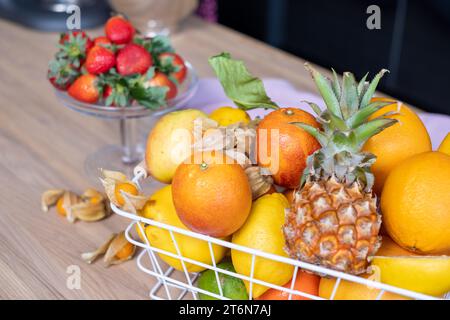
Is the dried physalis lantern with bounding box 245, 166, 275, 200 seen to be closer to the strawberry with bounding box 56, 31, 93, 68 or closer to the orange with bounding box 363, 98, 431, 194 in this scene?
the orange with bounding box 363, 98, 431, 194

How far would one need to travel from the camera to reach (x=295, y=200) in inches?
22.1

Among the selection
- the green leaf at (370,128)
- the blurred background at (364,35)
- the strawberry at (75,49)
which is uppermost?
the green leaf at (370,128)

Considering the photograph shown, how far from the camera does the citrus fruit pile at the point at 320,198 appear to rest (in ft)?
1.77

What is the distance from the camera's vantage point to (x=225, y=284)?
63 centimetres

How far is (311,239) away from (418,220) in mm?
113

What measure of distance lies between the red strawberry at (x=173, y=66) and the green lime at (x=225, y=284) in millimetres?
428

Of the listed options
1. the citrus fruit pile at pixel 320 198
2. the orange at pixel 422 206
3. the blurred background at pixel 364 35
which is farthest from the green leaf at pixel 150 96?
the blurred background at pixel 364 35

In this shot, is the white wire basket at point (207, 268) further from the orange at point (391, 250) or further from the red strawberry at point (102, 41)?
the red strawberry at point (102, 41)

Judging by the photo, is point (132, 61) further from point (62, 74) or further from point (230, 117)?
point (230, 117)

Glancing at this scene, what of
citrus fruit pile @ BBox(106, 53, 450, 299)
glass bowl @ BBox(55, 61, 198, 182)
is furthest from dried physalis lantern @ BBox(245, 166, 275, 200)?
glass bowl @ BBox(55, 61, 198, 182)

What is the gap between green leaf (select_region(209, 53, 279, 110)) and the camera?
732 millimetres

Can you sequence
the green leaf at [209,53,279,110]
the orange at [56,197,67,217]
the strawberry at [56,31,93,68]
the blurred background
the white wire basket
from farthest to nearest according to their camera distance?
the blurred background
the strawberry at [56,31,93,68]
the orange at [56,197,67,217]
the green leaf at [209,53,279,110]
the white wire basket

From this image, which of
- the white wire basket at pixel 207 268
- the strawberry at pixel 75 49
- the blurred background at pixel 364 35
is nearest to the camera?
the white wire basket at pixel 207 268
